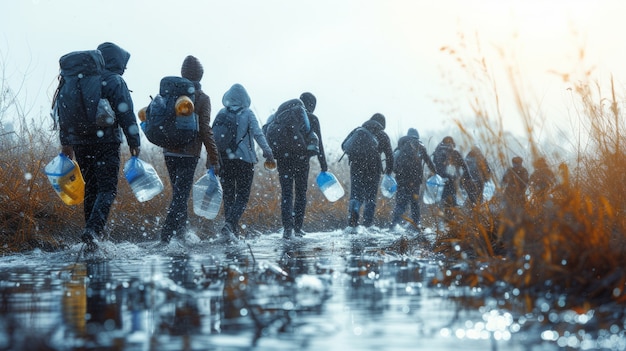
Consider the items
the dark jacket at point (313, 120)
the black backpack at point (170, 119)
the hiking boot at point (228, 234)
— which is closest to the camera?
the black backpack at point (170, 119)

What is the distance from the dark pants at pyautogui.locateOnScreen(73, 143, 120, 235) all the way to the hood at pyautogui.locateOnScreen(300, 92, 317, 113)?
4672 millimetres

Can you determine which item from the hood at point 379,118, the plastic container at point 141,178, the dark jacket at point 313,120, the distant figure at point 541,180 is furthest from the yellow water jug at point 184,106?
the hood at point 379,118

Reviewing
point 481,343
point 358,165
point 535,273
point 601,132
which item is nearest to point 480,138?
point 601,132

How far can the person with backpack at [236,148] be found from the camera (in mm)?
→ 9922

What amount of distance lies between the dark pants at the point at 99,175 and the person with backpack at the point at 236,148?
2.13 meters

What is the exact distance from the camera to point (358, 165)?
1392 cm

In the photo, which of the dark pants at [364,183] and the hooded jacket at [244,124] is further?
the dark pants at [364,183]

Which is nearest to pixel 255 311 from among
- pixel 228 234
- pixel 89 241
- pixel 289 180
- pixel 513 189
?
pixel 513 189

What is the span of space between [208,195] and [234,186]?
0.95 m

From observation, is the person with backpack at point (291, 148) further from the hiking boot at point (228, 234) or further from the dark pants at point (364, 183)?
the dark pants at point (364, 183)

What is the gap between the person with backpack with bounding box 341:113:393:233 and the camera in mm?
13789

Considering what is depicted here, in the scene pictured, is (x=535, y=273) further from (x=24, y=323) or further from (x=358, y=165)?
(x=358, y=165)

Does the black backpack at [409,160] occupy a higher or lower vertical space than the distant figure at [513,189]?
higher

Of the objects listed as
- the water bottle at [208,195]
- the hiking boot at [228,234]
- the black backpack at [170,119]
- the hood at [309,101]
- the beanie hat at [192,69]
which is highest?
the hood at [309,101]
